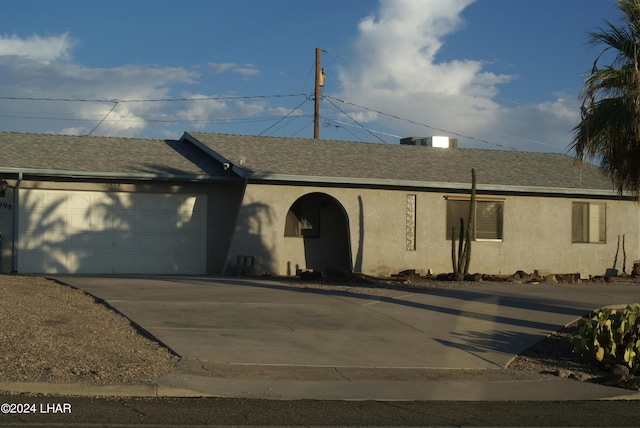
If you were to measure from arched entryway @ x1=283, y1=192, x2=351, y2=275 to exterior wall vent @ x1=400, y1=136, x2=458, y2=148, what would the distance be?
709cm

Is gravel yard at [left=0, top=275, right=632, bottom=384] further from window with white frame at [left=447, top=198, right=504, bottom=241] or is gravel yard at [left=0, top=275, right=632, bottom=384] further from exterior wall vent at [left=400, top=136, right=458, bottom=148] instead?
exterior wall vent at [left=400, top=136, right=458, bottom=148]

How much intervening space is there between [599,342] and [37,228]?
15.3 metres

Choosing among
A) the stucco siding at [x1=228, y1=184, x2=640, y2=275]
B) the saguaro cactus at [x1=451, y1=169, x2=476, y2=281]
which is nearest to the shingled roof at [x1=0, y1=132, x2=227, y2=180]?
the stucco siding at [x1=228, y1=184, x2=640, y2=275]

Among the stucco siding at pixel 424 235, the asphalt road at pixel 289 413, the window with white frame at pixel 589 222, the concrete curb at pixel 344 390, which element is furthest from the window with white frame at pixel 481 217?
the asphalt road at pixel 289 413

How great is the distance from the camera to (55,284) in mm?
16906

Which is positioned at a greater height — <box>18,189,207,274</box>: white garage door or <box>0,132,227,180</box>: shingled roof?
<box>0,132,227,180</box>: shingled roof

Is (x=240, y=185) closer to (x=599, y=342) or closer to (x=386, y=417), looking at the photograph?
(x=599, y=342)

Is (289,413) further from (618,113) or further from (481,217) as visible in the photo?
(481,217)

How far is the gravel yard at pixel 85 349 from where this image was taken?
9.61 m

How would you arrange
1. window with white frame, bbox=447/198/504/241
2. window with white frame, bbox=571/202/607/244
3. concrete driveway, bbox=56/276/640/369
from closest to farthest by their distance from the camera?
concrete driveway, bbox=56/276/640/369 → window with white frame, bbox=447/198/504/241 → window with white frame, bbox=571/202/607/244

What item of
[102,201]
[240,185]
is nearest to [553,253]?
[240,185]

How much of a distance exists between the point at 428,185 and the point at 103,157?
31.0 feet

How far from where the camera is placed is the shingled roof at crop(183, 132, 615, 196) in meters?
23.2

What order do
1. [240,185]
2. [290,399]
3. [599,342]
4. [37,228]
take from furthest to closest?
[240,185]
[37,228]
[599,342]
[290,399]
